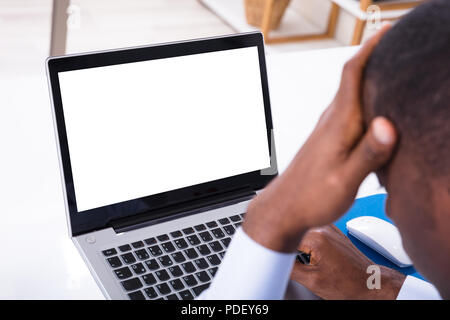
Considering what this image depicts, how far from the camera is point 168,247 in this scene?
0.71 m

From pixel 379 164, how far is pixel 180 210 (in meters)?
0.38

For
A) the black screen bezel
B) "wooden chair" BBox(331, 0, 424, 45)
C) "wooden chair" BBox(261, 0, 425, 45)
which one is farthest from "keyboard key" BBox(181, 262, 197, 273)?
"wooden chair" BBox(331, 0, 424, 45)

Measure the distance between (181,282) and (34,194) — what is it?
0.89ft

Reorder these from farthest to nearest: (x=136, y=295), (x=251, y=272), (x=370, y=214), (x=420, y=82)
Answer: (x=370, y=214) → (x=136, y=295) → (x=251, y=272) → (x=420, y=82)

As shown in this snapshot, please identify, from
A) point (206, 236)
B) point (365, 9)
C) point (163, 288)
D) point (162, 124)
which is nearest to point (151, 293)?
point (163, 288)

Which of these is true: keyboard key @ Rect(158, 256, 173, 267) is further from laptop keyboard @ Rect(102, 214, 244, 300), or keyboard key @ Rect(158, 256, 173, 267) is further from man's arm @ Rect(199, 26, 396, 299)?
man's arm @ Rect(199, 26, 396, 299)

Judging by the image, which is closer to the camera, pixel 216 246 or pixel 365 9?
pixel 216 246

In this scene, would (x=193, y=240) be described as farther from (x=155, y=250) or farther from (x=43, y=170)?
(x=43, y=170)

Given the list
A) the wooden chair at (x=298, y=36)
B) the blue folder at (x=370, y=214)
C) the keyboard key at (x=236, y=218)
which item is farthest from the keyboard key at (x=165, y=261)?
the wooden chair at (x=298, y=36)

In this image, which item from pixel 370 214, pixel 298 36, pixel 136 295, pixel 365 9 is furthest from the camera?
pixel 298 36

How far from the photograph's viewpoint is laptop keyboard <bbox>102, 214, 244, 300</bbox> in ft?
2.14

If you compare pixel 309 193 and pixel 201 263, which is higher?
pixel 309 193

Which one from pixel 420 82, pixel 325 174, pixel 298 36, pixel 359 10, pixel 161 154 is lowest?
pixel 298 36

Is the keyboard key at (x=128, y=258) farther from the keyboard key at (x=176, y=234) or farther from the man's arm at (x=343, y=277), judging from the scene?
the man's arm at (x=343, y=277)
